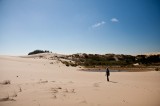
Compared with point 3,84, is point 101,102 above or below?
below

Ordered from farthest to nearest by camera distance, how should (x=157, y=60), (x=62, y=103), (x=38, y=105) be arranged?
(x=157, y=60) → (x=62, y=103) → (x=38, y=105)

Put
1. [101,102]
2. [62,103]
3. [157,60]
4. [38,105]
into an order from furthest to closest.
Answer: [157,60] < [101,102] < [62,103] < [38,105]

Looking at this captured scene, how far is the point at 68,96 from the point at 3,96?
3.03 metres

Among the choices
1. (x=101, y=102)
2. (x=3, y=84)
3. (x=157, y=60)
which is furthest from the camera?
(x=157, y=60)

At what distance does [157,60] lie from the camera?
63.3m

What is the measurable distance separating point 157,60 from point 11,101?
64449mm

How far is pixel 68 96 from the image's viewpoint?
8.68 metres

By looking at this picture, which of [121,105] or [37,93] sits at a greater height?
[37,93]

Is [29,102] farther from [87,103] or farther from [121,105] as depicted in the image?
[121,105]

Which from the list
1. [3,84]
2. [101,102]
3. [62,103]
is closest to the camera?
[62,103]

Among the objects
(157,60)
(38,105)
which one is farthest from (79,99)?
(157,60)

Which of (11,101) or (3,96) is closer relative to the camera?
(11,101)

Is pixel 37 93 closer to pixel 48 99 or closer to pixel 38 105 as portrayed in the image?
pixel 48 99

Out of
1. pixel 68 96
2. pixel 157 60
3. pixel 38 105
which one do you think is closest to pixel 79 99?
pixel 68 96
